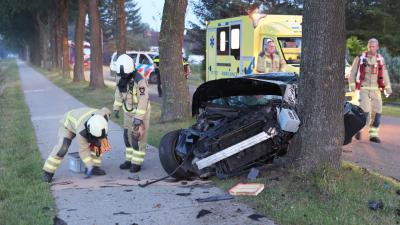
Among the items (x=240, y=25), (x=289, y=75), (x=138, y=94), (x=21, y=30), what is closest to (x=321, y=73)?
(x=289, y=75)

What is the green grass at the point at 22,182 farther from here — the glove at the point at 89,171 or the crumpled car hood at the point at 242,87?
the crumpled car hood at the point at 242,87

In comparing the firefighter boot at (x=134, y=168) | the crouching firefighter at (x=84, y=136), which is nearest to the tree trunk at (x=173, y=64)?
the firefighter boot at (x=134, y=168)

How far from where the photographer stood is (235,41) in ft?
49.0

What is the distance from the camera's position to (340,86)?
568cm

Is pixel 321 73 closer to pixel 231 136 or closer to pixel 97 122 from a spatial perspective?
pixel 231 136

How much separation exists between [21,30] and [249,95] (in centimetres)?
5091

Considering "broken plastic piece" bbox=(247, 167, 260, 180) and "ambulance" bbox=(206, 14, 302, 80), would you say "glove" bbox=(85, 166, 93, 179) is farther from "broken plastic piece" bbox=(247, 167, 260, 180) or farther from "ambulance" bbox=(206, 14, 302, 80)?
"ambulance" bbox=(206, 14, 302, 80)

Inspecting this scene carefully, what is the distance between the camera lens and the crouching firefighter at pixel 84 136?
246 inches

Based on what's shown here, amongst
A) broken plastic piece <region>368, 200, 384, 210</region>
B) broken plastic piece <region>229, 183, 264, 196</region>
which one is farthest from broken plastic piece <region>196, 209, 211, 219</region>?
broken plastic piece <region>368, 200, 384, 210</region>

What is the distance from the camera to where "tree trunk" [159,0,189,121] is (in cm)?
1124

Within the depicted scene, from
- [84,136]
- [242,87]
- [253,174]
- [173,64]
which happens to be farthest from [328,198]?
[173,64]

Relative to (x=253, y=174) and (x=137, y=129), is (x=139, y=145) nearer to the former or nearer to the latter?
(x=137, y=129)

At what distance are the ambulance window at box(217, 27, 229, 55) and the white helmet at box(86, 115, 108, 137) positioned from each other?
9511 mm

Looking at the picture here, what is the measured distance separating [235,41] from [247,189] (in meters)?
9.78
